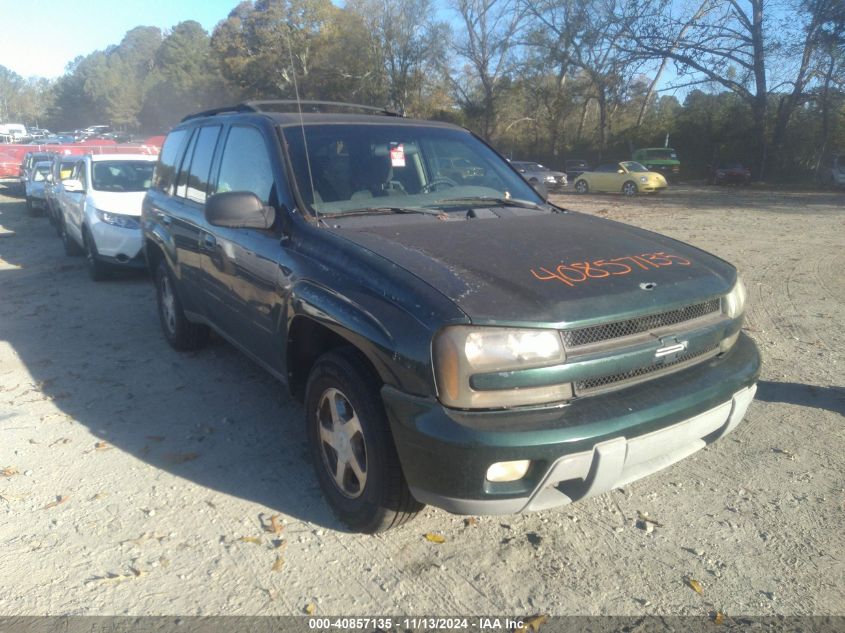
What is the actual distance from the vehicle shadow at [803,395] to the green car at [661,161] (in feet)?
97.8

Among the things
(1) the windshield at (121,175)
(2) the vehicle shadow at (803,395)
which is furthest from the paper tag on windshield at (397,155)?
(1) the windshield at (121,175)

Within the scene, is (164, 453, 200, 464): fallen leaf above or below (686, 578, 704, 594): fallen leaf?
below

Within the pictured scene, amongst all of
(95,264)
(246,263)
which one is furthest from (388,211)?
(95,264)

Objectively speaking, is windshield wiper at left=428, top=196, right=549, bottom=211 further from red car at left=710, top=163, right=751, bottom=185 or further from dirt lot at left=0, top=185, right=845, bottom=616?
red car at left=710, top=163, right=751, bottom=185

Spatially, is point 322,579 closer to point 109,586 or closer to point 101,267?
point 109,586

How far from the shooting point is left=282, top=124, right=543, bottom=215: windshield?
362 cm

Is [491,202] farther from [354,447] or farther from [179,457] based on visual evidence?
[179,457]

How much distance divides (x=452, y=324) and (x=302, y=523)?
1417mm

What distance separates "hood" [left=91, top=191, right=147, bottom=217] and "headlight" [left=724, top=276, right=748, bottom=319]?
309 inches

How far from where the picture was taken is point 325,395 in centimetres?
313

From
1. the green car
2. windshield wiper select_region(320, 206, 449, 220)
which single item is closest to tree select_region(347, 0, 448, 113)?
the green car

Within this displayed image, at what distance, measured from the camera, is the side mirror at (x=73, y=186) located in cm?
966

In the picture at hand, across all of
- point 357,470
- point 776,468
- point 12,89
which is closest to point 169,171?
point 357,470

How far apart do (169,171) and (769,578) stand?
4.96 m
